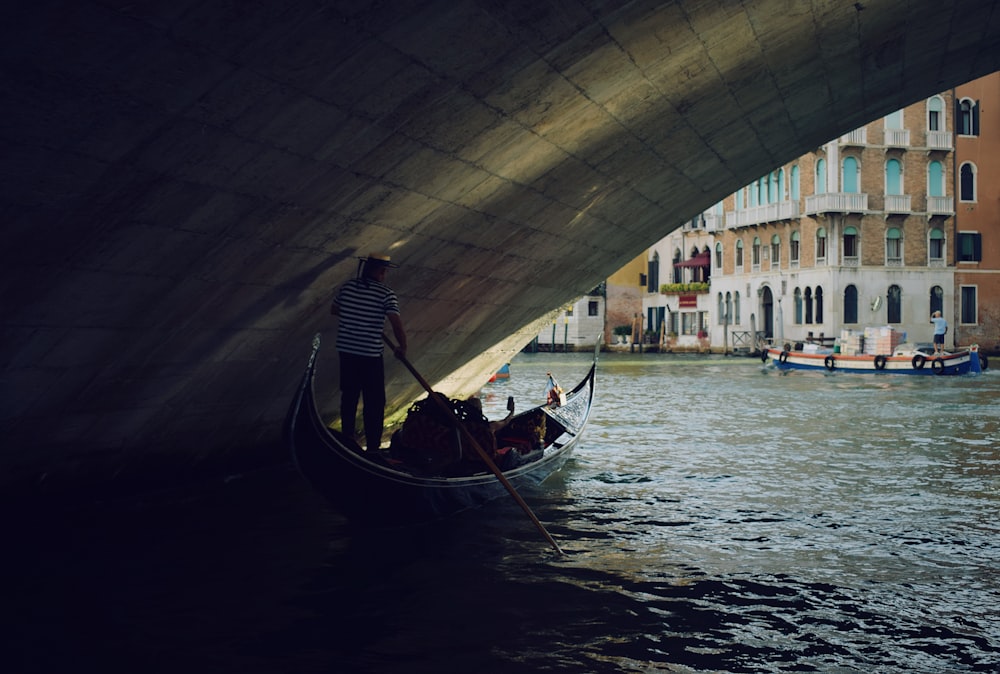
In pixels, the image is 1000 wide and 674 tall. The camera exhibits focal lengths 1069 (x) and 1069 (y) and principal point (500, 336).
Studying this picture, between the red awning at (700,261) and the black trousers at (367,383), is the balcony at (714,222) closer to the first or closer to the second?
the red awning at (700,261)

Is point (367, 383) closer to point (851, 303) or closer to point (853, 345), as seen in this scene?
point (853, 345)

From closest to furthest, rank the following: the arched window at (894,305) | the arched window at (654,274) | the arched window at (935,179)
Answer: the arched window at (894,305) → the arched window at (935,179) → the arched window at (654,274)

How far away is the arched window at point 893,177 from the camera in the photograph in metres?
37.9

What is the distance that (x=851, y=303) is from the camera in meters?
37.8

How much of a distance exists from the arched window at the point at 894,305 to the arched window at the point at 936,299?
1121mm

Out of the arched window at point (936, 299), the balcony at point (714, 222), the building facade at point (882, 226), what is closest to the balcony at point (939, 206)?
the building facade at point (882, 226)

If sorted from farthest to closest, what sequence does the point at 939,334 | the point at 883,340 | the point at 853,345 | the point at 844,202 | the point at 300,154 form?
the point at 844,202, the point at 853,345, the point at 939,334, the point at 883,340, the point at 300,154

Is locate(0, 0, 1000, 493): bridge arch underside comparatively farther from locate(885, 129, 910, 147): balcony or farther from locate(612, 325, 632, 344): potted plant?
locate(612, 325, 632, 344): potted plant

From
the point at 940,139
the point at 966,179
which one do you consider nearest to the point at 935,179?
the point at 966,179

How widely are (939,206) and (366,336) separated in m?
35.0

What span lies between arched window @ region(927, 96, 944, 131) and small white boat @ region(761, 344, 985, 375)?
37.9 ft

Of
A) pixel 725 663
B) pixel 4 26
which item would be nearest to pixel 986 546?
pixel 725 663

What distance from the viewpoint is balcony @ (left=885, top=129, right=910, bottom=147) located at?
37.5 meters

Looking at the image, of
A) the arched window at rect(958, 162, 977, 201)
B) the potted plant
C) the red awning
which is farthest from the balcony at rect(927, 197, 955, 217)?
the potted plant
